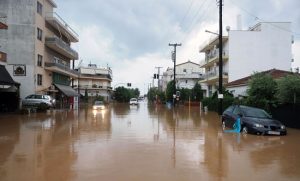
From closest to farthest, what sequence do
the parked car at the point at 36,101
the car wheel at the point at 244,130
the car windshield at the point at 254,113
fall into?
1. the car wheel at the point at 244,130
2. the car windshield at the point at 254,113
3. the parked car at the point at 36,101

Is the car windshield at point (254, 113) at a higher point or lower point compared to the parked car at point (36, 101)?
lower

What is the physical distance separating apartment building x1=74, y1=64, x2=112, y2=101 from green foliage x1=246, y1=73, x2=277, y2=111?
95.8 meters

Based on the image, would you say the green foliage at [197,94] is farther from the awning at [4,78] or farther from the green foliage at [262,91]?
the green foliage at [262,91]

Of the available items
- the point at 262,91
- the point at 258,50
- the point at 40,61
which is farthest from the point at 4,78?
the point at 258,50

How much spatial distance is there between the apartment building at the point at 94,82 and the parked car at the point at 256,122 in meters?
102

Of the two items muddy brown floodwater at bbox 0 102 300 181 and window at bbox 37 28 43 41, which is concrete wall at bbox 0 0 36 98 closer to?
window at bbox 37 28 43 41

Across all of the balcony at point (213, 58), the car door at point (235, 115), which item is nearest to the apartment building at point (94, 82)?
the balcony at point (213, 58)

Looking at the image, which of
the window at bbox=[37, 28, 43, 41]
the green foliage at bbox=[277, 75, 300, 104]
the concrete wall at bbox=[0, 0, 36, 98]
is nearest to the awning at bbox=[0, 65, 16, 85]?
the concrete wall at bbox=[0, 0, 36, 98]

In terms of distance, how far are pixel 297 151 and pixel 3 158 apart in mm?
9609

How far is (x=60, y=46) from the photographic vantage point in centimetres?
5188

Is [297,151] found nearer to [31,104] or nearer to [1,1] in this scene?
[31,104]

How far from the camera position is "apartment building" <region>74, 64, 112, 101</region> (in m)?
121

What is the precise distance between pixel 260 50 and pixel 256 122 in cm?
3998

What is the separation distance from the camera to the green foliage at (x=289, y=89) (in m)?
22.7
